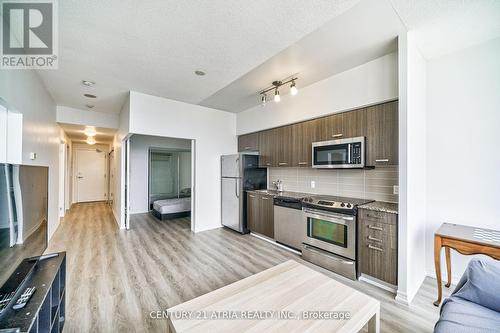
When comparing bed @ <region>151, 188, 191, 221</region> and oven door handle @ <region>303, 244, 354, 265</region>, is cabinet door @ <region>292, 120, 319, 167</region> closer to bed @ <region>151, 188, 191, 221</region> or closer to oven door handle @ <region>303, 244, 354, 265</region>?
oven door handle @ <region>303, 244, 354, 265</region>

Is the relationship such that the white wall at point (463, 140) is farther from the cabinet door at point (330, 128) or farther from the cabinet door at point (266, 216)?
the cabinet door at point (266, 216)

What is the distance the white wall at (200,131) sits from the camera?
3.87 meters

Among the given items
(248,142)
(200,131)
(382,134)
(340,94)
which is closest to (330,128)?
(340,94)

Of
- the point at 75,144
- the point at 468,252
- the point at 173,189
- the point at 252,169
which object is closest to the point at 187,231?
the point at 252,169

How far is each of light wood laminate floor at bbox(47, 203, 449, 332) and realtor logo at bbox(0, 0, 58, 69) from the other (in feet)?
8.13

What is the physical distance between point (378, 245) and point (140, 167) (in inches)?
260

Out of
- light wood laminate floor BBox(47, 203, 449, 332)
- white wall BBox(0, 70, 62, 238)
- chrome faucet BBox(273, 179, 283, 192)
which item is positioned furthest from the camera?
chrome faucet BBox(273, 179, 283, 192)

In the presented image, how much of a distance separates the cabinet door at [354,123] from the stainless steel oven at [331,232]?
113cm

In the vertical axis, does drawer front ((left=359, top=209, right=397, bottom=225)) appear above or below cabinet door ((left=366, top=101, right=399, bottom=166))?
below

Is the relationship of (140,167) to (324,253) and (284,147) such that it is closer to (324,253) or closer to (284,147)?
(284,147)

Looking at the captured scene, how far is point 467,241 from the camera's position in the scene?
6.18 ft

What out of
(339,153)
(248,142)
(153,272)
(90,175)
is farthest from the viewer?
(90,175)

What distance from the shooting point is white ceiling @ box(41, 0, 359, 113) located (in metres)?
1.75

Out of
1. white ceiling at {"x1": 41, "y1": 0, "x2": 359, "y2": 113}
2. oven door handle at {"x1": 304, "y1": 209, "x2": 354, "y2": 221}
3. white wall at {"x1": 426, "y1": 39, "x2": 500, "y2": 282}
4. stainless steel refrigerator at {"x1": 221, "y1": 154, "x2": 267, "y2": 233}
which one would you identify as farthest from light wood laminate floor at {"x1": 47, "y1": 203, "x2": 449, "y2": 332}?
white ceiling at {"x1": 41, "y1": 0, "x2": 359, "y2": 113}
